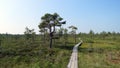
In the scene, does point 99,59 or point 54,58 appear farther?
point 54,58

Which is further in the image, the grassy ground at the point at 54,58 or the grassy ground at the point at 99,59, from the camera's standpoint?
the grassy ground at the point at 54,58

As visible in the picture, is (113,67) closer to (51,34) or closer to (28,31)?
(51,34)

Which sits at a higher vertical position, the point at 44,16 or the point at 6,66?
the point at 44,16

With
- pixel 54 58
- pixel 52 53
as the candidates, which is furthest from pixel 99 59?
pixel 52 53

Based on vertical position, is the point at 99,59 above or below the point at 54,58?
above

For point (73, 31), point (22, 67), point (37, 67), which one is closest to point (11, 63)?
point (22, 67)

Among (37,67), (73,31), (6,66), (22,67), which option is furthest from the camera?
(73,31)

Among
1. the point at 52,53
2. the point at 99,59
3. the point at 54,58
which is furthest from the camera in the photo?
the point at 52,53

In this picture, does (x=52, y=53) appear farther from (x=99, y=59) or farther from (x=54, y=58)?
(x=99, y=59)

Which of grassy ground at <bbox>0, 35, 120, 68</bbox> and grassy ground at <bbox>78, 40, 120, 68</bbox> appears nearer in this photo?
grassy ground at <bbox>78, 40, 120, 68</bbox>

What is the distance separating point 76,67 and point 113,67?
5221 mm

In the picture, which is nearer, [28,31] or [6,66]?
[6,66]

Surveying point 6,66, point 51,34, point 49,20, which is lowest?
point 6,66

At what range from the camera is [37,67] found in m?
25.5
